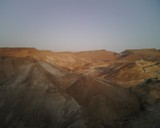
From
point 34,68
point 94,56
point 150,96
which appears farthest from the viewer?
point 94,56

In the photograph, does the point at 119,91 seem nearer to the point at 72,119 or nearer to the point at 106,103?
the point at 106,103

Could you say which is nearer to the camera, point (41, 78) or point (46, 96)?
point (46, 96)

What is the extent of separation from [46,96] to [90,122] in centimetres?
373

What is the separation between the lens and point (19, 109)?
42.5 feet

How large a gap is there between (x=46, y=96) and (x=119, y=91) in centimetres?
597

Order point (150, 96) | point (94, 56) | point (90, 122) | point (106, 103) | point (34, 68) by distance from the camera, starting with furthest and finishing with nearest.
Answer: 1. point (94, 56)
2. point (150, 96)
3. point (34, 68)
4. point (106, 103)
5. point (90, 122)

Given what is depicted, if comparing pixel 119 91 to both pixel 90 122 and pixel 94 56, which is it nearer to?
pixel 90 122

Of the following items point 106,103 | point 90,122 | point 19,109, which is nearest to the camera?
point 90,122

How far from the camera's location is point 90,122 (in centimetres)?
1112

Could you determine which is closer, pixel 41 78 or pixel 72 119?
pixel 72 119

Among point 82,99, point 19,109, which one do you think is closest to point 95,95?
point 82,99

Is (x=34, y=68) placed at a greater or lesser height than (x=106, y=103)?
greater

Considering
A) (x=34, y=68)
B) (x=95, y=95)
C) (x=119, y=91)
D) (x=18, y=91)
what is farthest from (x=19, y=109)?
(x=119, y=91)

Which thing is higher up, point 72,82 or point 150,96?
point 72,82
